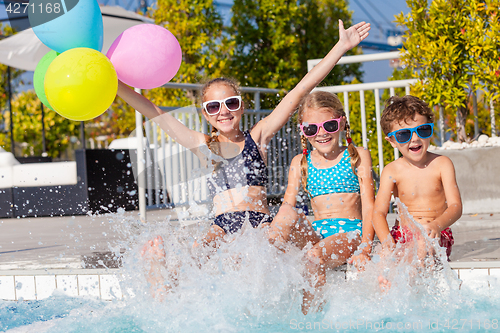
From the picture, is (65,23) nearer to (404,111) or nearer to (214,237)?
(214,237)

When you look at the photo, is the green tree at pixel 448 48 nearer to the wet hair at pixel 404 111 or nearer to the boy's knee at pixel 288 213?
the wet hair at pixel 404 111

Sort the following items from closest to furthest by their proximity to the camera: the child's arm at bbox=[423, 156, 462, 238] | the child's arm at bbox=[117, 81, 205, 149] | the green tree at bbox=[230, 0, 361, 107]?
the child's arm at bbox=[423, 156, 462, 238], the child's arm at bbox=[117, 81, 205, 149], the green tree at bbox=[230, 0, 361, 107]

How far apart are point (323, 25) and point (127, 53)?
10.9 metres

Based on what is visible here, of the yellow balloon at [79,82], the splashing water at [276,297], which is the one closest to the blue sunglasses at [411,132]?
the splashing water at [276,297]

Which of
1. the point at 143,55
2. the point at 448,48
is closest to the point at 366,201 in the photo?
the point at 143,55

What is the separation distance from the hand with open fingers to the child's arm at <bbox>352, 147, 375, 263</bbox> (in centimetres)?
65

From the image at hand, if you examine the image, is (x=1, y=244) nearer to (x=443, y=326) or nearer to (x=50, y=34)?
(x=50, y=34)

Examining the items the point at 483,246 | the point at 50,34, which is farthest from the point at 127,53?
the point at 483,246

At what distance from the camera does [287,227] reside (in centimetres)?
261

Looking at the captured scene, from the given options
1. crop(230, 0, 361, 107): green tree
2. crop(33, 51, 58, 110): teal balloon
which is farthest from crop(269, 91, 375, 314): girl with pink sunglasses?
crop(230, 0, 361, 107): green tree

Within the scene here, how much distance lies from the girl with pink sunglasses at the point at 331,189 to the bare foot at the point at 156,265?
687 millimetres

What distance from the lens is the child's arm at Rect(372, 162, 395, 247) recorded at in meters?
2.69

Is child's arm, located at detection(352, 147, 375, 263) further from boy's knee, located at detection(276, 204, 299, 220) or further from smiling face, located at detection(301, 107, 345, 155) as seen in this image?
boy's knee, located at detection(276, 204, 299, 220)

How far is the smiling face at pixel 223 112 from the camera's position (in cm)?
305
